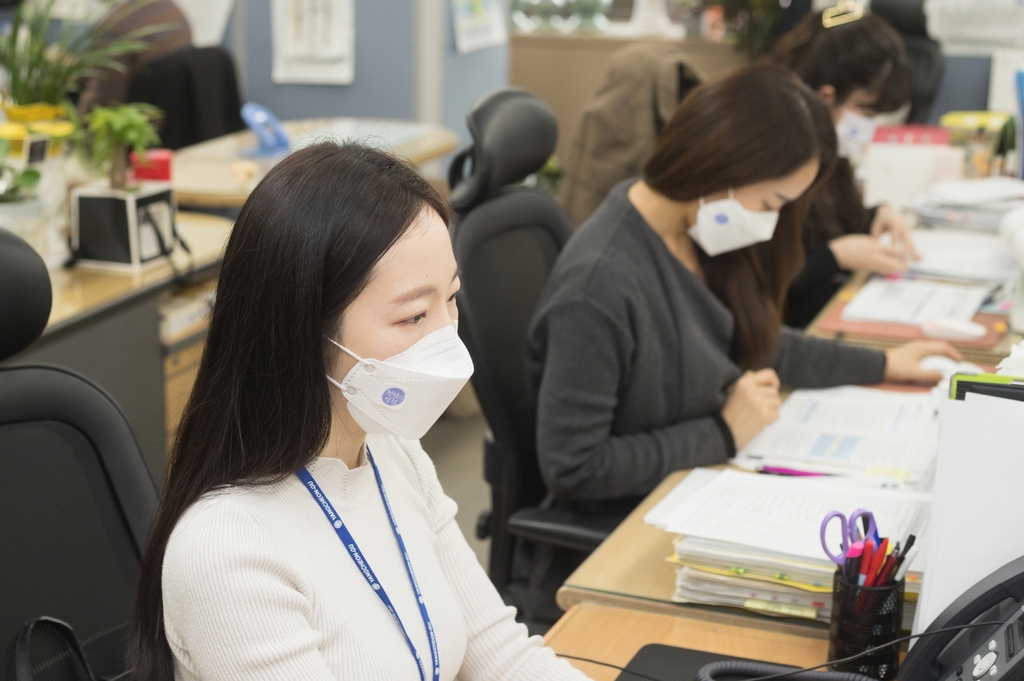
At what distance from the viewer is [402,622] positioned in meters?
0.91

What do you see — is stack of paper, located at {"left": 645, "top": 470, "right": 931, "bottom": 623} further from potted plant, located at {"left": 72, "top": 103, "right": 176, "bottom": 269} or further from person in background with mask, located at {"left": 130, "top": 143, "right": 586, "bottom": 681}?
potted plant, located at {"left": 72, "top": 103, "right": 176, "bottom": 269}

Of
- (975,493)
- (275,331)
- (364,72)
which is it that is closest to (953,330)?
(975,493)

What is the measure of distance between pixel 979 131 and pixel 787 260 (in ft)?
5.09

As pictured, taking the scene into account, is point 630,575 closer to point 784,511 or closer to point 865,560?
point 784,511

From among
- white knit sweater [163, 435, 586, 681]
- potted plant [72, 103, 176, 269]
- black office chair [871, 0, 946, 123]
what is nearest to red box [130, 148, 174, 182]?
potted plant [72, 103, 176, 269]

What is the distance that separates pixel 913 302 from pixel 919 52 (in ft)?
5.94

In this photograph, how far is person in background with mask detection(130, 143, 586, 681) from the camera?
31.5 inches

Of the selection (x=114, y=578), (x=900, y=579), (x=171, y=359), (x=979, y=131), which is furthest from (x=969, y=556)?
(x=979, y=131)

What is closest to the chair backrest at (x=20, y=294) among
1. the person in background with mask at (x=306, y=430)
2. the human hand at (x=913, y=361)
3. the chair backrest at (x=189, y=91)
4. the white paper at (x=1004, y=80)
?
the person in background with mask at (x=306, y=430)

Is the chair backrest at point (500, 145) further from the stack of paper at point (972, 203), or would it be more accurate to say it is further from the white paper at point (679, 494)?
the stack of paper at point (972, 203)

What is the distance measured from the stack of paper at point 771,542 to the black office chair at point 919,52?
2.72 m

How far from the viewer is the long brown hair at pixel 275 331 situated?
32.9 inches

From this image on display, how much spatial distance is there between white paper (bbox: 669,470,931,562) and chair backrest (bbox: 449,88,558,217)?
0.66 m

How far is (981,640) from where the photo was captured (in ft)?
2.87
